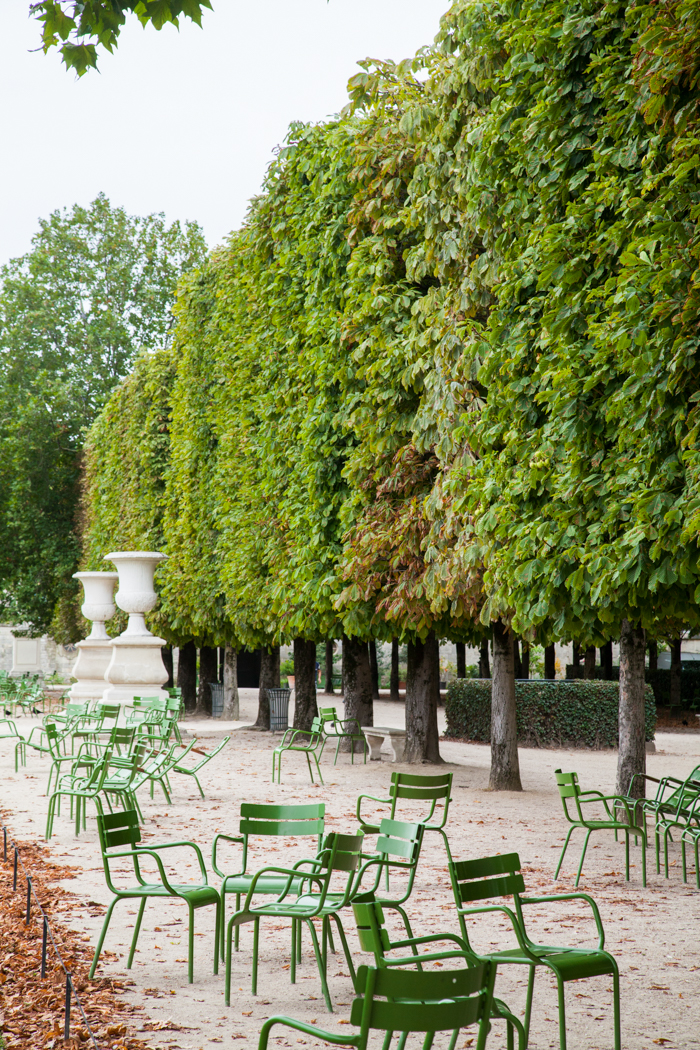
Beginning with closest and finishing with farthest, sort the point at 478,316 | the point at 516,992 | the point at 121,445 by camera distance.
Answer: the point at 516,992 < the point at 478,316 < the point at 121,445

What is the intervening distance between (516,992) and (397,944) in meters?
1.74

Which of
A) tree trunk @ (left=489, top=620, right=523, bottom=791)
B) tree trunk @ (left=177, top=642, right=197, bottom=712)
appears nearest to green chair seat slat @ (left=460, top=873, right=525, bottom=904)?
tree trunk @ (left=489, top=620, right=523, bottom=791)

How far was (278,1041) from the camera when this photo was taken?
16.2 ft

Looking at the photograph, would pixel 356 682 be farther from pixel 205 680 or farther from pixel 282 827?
pixel 282 827

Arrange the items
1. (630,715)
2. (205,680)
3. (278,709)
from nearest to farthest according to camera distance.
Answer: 1. (630,715)
2. (278,709)
3. (205,680)

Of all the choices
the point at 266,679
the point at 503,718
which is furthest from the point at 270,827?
the point at 266,679

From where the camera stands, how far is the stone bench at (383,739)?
54.6ft

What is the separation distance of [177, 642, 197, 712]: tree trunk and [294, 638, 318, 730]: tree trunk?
8.85 m

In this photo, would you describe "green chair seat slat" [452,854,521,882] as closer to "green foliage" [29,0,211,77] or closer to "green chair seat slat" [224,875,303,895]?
"green chair seat slat" [224,875,303,895]

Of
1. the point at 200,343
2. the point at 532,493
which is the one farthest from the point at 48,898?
the point at 200,343

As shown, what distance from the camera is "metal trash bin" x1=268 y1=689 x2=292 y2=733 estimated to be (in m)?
21.9

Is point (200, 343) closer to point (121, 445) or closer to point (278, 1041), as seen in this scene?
point (121, 445)

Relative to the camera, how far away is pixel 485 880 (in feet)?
14.8

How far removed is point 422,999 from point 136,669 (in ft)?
57.6
